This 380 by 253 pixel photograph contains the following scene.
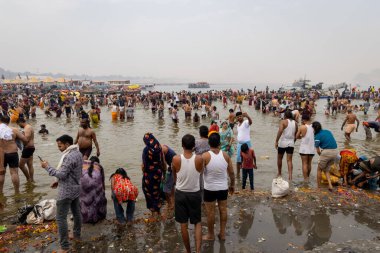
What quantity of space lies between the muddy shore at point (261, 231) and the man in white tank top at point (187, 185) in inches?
25.9

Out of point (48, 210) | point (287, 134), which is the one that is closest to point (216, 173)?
point (48, 210)

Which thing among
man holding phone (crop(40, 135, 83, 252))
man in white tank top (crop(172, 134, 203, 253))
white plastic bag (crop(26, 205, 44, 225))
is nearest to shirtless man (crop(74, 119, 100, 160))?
white plastic bag (crop(26, 205, 44, 225))

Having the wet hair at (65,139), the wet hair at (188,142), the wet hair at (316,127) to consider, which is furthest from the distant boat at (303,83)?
the wet hair at (65,139)

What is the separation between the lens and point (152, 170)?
5.27m

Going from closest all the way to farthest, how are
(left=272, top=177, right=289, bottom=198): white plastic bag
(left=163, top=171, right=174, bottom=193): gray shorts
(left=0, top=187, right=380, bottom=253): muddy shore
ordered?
(left=0, top=187, right=380, bottom=253): muddy shore → (left=163, top=171, right=174, bottom=193): gray shorts → (left=272, top=177, right=289, bottom=198): white plastic bag

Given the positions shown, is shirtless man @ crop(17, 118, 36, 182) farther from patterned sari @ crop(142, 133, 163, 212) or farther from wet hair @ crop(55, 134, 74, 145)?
patterned sari @ crop(142, 133, 163, 212)

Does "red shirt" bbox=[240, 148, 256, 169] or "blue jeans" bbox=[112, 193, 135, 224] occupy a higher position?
"red shirt" bbox=[240, 148, 256, 169]

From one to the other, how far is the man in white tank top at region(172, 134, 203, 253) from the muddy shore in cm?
A: 66

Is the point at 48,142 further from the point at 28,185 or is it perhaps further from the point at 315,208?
the point at 315,208

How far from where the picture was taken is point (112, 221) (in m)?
5.36

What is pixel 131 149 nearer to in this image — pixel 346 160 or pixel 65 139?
pixel 65 139

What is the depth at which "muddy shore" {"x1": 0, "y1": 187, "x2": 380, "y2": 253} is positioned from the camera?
4.46 meters

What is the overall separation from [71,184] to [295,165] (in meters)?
7.39

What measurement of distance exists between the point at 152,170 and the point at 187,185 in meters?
1.46
